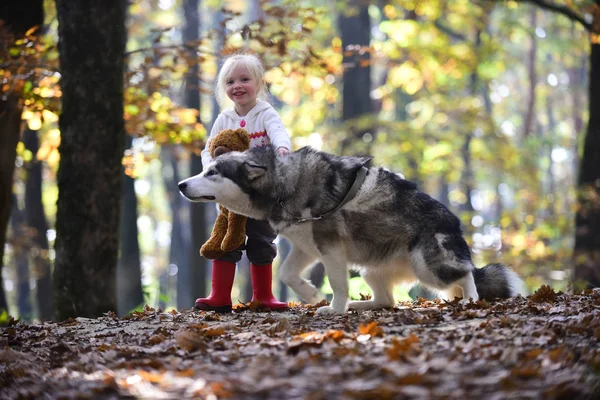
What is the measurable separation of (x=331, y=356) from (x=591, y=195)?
808 cm

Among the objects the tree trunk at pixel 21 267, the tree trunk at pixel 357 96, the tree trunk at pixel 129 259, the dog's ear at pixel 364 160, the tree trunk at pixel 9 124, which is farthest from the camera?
the tree trunk at pixel 21 267

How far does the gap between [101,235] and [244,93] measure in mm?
2379

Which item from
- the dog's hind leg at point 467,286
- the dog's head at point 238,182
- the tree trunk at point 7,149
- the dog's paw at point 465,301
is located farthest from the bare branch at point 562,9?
the tree trunk at point 7,149

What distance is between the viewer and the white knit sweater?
6559 millimetres

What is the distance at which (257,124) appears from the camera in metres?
6.72

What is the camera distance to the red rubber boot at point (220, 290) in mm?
6777

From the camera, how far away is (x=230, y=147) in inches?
252

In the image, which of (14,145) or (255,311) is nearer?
(255,311)

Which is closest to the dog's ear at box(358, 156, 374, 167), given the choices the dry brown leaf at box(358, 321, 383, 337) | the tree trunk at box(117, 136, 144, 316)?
the dry brown leaf at box(358, 321, 383, 337)

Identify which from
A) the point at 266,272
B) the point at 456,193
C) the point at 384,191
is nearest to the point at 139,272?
the point at 266,272

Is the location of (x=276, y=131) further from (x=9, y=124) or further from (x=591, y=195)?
(x=591, y=195)

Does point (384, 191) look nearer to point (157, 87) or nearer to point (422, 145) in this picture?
point (157, 87)

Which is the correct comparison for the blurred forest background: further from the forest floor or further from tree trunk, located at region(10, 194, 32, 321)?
the forest floor

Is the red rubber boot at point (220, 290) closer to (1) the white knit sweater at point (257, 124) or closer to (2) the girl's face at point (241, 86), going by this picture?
(1) the white knit sweater at point (257, 124)
